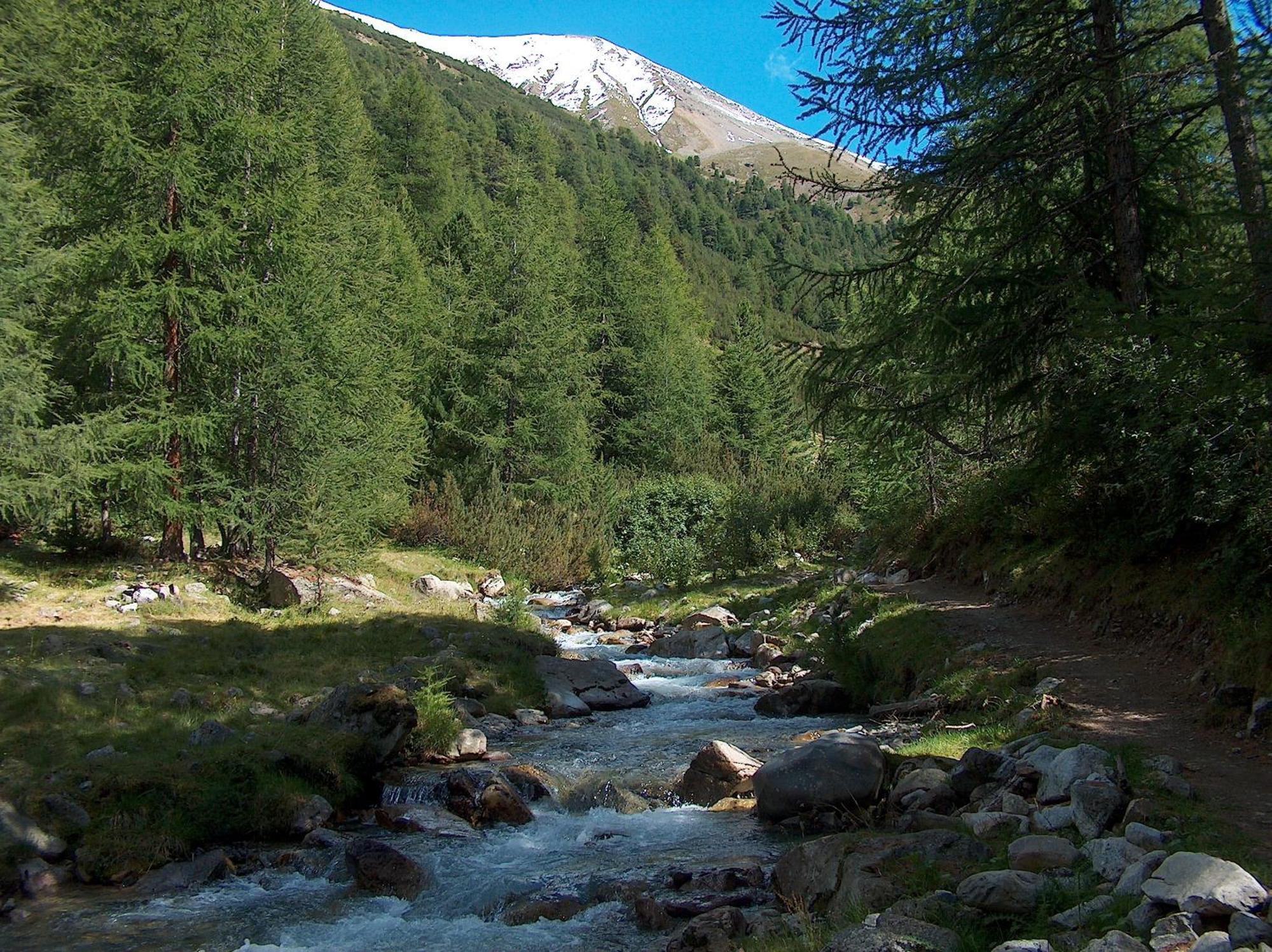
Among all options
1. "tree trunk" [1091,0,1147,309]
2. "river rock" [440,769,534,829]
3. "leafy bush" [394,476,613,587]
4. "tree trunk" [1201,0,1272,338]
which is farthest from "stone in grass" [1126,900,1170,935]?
"leafy bush" [394,476,613,587]

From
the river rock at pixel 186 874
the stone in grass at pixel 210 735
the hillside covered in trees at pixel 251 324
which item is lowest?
the river rock at pixel 186 874

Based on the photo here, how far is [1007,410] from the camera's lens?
940cm

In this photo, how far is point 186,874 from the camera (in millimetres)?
6305

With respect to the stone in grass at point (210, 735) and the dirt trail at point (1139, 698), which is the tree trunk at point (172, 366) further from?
the dirt trail at point (1139, 698)

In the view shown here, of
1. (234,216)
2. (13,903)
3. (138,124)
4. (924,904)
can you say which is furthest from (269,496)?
(924,904)

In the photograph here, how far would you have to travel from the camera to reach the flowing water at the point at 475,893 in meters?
5.39

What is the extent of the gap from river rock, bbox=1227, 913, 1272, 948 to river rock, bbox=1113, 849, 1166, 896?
1.85 ft

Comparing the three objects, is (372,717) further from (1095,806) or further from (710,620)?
(710,620)

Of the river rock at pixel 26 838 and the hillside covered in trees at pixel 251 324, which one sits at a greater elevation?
the hillside covered in trees at pixel 251 324

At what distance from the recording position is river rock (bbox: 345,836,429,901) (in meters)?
6.15

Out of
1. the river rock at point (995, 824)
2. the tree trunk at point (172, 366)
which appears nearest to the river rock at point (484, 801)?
the river rock at point (995, 824)

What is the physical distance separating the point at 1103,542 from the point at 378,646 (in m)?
9.62

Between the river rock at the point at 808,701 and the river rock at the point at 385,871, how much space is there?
18.0ft

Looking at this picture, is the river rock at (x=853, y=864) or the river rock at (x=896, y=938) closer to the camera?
the river rock at (x=896, y=938)
